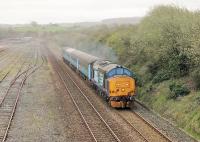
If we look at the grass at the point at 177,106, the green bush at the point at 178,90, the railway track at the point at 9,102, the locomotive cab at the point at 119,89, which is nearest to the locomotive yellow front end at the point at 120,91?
the locomotive cab at the point at 119,89

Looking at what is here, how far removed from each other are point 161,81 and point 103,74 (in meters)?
5.91

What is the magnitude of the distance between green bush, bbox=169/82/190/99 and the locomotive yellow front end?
299 centimetres

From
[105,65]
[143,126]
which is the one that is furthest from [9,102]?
[143,126]

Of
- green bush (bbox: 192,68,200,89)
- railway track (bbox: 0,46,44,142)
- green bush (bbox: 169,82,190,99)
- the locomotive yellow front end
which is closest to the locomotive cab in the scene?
the locomotive yellow front end

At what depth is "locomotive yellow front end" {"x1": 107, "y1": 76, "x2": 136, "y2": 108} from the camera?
100.0ft

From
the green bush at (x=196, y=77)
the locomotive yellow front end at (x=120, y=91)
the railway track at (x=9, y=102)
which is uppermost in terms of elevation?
the green bush at (x=196, y=77)

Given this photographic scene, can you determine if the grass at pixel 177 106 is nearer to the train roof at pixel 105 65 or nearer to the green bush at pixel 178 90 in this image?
the green bush at pixel 178 90

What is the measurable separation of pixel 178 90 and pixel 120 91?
4.35 meters

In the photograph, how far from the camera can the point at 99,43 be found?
76375 millimetres

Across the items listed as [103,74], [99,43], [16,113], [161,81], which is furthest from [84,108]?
[99,43]

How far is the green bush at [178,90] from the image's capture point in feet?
99.7

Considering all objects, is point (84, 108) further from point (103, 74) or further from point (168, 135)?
point (168, 135)

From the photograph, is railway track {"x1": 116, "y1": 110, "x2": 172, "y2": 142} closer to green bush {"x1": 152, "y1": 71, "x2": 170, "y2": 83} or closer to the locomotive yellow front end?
the locomotive yellow front end

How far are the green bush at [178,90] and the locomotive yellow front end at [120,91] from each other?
299cm
